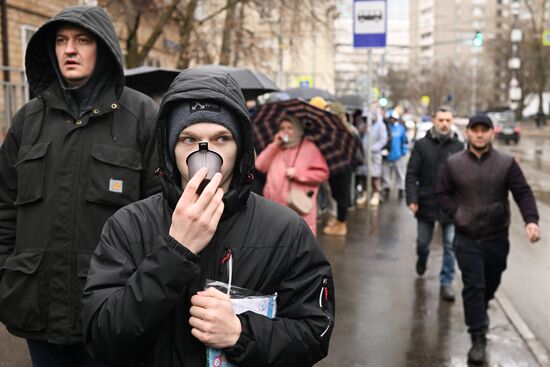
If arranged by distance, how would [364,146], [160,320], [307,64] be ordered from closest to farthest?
[160,320] < [364,146] < [307,64]

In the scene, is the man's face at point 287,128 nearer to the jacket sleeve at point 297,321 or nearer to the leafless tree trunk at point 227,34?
the jacket sleeve at point 297,321

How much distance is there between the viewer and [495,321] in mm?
6309

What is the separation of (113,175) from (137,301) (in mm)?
1110

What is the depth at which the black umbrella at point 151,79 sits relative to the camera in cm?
761

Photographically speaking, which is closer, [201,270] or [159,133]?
[201,270]

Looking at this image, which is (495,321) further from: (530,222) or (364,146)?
(364,146)

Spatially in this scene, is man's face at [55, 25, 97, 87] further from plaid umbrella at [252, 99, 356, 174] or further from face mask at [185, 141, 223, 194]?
plaid umbrella at [252, 99, 356, 174]

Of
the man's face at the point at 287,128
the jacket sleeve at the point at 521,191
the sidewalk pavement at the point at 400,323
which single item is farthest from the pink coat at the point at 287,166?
the jacket sleeve at the point at 521,191

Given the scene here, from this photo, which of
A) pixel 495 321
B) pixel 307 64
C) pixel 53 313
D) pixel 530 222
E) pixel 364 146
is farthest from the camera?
pixel 307 64

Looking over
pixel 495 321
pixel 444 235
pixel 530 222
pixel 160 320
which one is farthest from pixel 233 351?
pixel 444 235

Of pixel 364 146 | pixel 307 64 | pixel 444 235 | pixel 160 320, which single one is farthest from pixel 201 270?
pixel 307 64

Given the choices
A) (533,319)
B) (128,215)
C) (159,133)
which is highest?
(159,133)

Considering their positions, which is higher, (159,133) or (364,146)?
(159,133)

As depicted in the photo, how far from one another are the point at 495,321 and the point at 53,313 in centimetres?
464
